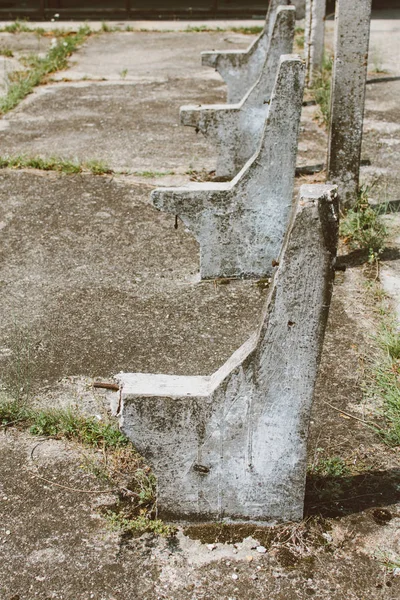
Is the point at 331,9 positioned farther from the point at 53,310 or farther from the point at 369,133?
the point at 53,310

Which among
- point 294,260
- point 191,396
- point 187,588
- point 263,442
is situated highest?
Answer: point 294,260

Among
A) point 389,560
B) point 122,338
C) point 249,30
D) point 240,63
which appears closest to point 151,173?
point 240,63

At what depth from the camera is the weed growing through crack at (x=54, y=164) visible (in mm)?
6332

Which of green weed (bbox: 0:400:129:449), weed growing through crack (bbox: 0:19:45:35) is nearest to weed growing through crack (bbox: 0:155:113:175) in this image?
green weed (bbox: 0:400:129:449)

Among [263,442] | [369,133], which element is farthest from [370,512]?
[369,133]

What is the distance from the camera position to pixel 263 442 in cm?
268

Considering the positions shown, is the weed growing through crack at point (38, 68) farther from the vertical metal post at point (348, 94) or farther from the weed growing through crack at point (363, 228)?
the weed growing through crack at point (363, 228)

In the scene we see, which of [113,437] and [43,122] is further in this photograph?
[43,122]

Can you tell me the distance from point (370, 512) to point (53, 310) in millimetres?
2237

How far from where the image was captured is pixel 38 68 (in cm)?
988

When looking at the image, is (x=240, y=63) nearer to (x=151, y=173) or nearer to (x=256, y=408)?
(x=151, y=173)

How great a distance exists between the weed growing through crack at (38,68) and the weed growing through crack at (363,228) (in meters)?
4.50

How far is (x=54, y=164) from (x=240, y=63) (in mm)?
1949

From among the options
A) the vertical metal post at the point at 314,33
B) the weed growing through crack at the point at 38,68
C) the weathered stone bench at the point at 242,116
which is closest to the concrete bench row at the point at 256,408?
the weathered stone bench at the point at 242,116
